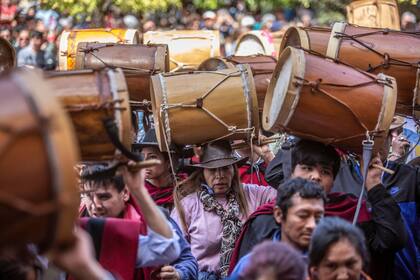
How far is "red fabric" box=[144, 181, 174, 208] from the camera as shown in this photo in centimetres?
574

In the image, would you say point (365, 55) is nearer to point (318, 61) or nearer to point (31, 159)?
point (318, 61)

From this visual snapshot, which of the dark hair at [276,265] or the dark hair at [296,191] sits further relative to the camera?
the dark hair at [296,191]

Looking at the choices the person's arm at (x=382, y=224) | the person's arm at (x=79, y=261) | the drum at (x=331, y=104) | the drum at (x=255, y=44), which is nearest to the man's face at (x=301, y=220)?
the drum at (x=331, y=104)

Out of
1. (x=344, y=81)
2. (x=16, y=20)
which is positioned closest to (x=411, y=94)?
(x=344, y=81)

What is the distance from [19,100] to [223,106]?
295 centimetres

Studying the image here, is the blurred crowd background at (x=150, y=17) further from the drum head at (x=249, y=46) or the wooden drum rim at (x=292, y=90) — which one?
the wooden drum rim at (x=292, y=90)

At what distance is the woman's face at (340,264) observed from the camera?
369 centimetres

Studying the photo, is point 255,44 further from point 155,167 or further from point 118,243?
point 118,243

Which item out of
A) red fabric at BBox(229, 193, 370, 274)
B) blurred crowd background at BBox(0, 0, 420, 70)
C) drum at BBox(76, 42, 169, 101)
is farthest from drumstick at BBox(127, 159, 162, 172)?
blurred crowd background at BBox(0, 0, 420, 70)

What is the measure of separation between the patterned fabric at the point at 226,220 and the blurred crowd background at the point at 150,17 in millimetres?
6897

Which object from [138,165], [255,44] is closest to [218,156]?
[138,165]

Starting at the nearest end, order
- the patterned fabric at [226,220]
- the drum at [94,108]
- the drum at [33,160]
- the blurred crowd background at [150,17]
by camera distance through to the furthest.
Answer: the drum at [33,160]
the drum at [94,108]
the patterned fabric at [226,220]
the blurred crowd background at [150,17]

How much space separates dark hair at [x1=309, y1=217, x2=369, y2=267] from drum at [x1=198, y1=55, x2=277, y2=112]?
2421mm

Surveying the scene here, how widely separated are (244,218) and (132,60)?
144cm
